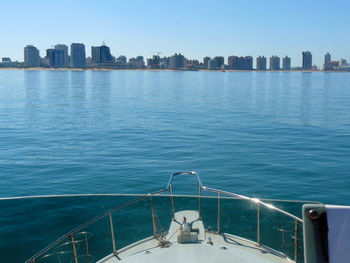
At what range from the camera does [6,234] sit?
11859 mm

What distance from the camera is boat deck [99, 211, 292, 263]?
606 cm

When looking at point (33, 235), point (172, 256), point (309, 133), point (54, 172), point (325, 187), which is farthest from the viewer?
point (309, 133)

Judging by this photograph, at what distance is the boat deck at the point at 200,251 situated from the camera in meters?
6.06

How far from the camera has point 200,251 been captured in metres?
6.23

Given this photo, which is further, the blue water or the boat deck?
the blue water

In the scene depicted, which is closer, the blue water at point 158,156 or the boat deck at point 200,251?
the boat deck at point 200,251

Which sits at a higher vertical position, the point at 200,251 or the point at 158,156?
the point at 200,251

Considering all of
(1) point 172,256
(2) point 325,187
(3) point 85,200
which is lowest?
(2) point 325,187

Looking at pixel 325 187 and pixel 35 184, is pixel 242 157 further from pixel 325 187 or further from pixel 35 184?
pixel 35 184

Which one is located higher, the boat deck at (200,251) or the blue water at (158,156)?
the boat deck at (200,251)

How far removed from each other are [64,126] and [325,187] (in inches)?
1002

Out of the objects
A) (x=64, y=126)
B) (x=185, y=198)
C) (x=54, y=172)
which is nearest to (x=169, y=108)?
(x=64, y=126)

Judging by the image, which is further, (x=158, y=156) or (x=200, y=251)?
(x=158, y=156)

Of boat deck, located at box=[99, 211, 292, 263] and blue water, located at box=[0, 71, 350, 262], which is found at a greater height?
boat deck, located at box=[99, 211, 292, 263]
